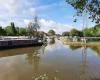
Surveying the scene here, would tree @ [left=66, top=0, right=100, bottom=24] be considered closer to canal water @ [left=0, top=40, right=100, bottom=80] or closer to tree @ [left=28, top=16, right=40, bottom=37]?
canal water @ [left=0, top=40, right=100, bottom=80]

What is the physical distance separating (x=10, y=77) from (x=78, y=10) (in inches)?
451

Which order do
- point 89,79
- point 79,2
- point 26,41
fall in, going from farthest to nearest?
point 26,41, point 89,79, point 79,2

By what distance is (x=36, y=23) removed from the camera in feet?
309

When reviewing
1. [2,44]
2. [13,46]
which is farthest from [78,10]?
[13,46]

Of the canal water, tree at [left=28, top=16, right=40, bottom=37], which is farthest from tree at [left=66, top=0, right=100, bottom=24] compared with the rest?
tree at [left=28, top=16, right=40, bottom=37]

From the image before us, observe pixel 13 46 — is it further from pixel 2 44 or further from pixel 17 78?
pixel 17 78

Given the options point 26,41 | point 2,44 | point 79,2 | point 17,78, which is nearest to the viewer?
point 79,2

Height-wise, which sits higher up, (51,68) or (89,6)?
(89,6)

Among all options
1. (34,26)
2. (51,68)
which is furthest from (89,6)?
(34,26)

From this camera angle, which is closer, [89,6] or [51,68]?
[89,6]

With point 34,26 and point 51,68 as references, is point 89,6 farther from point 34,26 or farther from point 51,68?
point 34,26

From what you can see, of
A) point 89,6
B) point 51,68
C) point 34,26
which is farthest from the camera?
point 34,26

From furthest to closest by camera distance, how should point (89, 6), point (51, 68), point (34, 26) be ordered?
point (34, 26)
point (51, 68)
point (89, 6)

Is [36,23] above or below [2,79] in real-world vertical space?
above
